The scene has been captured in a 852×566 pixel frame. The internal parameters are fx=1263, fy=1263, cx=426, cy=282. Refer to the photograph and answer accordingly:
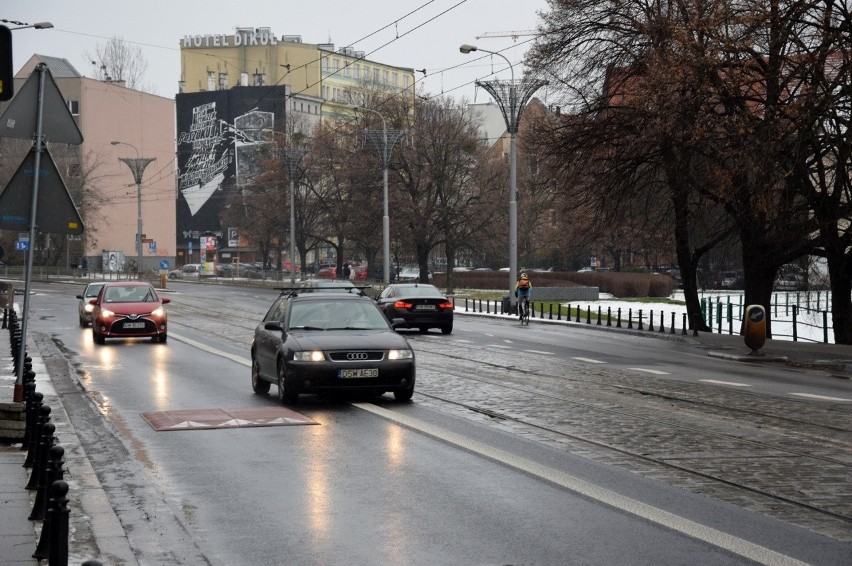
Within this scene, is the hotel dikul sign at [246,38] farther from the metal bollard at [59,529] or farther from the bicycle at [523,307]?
the metal bollard at [59,529]

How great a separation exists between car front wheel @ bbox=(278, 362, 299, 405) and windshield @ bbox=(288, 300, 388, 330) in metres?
0.89

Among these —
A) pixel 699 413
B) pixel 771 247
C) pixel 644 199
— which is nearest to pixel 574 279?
pixel 644 199

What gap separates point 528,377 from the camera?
2067 centimetres

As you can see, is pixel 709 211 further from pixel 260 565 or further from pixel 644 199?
pixel 260 565

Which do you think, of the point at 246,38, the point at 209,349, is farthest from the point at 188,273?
the point at 209,349

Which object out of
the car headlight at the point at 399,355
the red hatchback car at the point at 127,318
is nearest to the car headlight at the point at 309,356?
the car headlight at the point at 399,355

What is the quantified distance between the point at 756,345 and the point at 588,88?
10.3m

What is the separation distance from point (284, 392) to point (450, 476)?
20.4 ft

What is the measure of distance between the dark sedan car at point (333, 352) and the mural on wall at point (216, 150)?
12034 cm

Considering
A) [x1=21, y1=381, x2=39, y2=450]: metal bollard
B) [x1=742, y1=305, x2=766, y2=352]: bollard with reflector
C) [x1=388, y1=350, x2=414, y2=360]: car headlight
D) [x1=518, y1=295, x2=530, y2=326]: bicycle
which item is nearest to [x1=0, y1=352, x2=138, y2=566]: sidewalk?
[x1=21, y1=381, x2=39, y2=450]: metal bollard

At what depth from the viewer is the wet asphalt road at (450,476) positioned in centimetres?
765

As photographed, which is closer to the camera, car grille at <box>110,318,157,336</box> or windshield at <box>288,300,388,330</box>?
windshield at <box>288,300,388,330</box>

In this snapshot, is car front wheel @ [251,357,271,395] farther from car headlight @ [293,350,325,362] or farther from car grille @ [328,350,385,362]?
car grille @ [328,350,385,362]

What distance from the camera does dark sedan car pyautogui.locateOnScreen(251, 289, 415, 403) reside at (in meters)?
15.9
